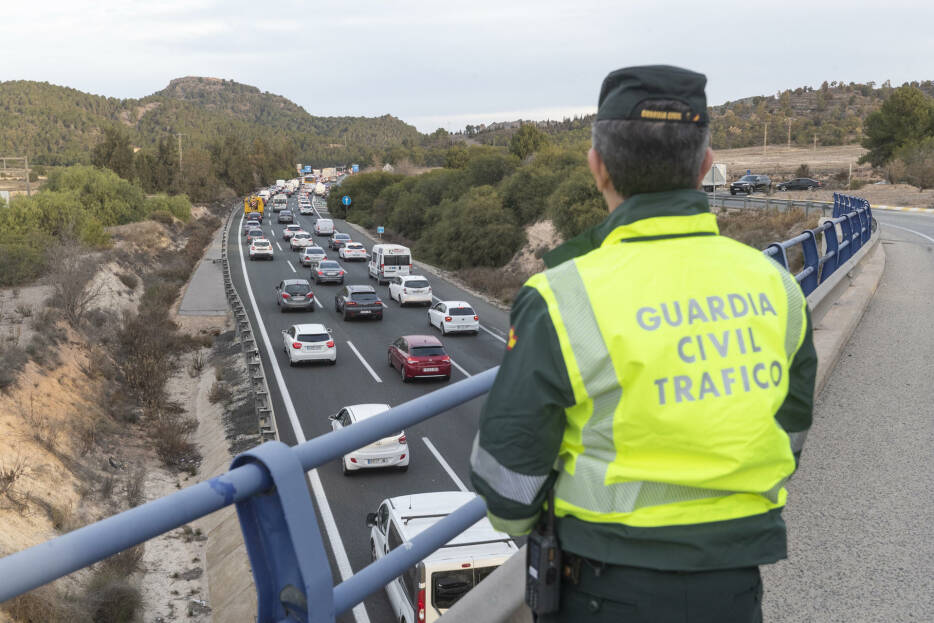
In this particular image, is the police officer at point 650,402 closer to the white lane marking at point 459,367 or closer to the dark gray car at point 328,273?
the white lane marking at point 459,367

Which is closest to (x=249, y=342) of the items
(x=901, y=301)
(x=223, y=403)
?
(x=223, y=403)

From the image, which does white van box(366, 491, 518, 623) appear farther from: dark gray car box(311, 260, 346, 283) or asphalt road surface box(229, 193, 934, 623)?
dark gray car box(311, 260, 346, 283)

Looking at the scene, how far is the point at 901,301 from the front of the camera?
39.1ft

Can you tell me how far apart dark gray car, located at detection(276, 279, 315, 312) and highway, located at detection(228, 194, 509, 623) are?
523mm

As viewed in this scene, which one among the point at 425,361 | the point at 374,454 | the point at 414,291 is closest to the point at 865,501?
the point at 374,454

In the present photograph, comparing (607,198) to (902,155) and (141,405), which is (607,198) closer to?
(141,405)

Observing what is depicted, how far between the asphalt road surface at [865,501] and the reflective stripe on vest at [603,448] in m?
2.06

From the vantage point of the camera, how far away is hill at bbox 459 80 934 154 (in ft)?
415

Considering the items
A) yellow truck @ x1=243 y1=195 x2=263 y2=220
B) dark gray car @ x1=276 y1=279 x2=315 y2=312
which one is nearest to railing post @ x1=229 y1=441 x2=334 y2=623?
dark gray car @ x1=276 y1=279 x2=315 y2=312

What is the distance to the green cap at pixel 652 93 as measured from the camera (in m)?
2.07

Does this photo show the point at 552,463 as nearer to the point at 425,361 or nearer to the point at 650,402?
the point at 650,402

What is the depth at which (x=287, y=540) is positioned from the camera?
2166 mm

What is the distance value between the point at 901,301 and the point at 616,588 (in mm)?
11652

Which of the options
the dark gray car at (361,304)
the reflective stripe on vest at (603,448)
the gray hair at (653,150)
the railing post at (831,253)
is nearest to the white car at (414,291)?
the dark gray car at (361,304)
